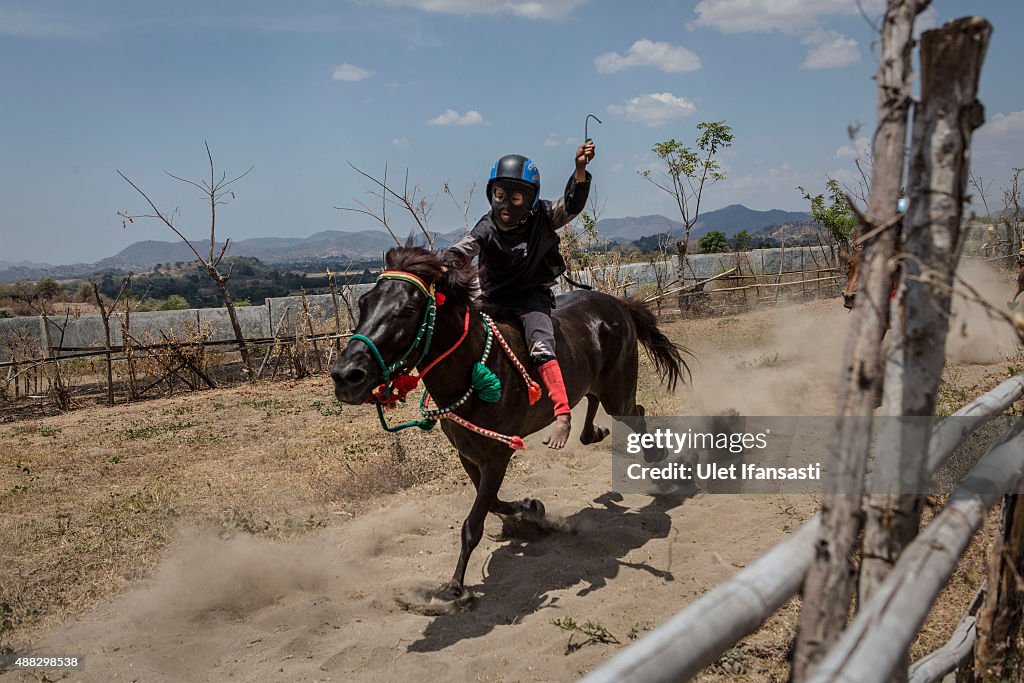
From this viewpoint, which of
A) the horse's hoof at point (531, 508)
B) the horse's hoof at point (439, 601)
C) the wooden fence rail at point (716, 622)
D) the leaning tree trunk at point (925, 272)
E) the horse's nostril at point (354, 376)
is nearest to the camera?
the wooden fence rail at point (716, 622)

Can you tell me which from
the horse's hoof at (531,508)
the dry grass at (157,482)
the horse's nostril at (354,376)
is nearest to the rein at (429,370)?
the horse's nostril at (354,376)

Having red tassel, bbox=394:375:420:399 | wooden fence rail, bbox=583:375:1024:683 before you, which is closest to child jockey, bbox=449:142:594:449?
red tassel, bbox=394:375:420:399

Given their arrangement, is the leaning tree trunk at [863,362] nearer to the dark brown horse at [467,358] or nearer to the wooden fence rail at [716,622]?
the wooden fence rail at [716,622]

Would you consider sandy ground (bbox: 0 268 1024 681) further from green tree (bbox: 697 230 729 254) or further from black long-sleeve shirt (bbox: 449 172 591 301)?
green tree (bbox: 697 230 729 254)

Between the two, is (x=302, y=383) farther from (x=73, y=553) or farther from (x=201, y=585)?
(x=201, y=585)

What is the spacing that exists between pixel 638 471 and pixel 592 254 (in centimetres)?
1276

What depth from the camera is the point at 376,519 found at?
559 cm

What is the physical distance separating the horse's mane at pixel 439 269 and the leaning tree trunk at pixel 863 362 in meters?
2.52

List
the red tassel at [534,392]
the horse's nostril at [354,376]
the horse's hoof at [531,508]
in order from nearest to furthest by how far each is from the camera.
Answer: the horse's nostril at [354,376] < the red tassel at [534,392] < the horse's hoof at [531,508]

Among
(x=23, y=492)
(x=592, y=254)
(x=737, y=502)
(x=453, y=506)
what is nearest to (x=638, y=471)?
(x=737, y=502)

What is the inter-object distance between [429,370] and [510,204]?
4.10 feet

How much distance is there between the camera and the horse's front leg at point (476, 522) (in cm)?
413

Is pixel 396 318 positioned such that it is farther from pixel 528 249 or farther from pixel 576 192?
pixel 576 192

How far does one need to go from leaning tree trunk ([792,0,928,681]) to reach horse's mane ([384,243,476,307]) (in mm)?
2517
